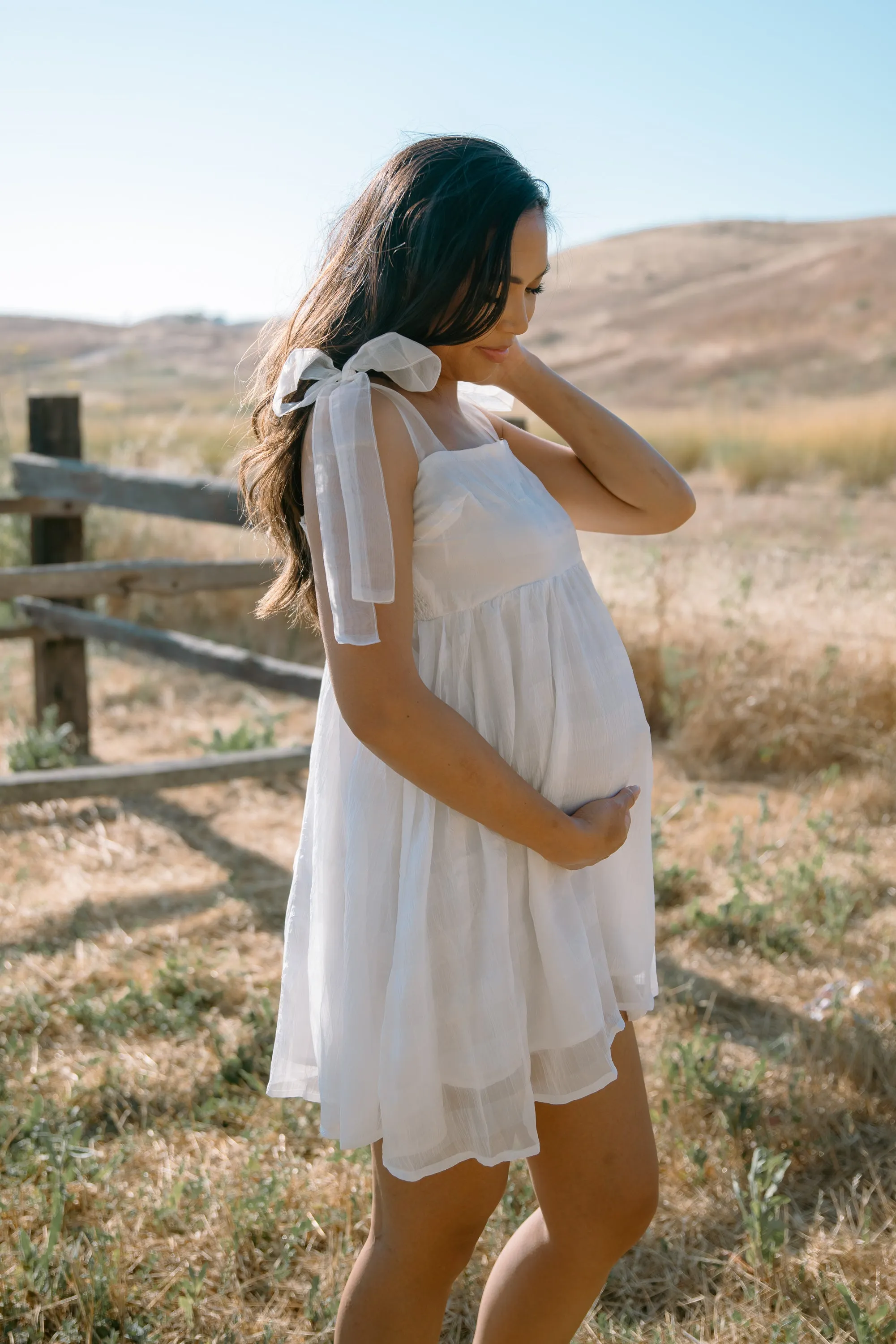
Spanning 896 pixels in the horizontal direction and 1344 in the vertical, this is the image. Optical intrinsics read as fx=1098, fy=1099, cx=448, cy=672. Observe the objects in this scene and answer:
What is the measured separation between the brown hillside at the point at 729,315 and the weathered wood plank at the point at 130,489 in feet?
69.7

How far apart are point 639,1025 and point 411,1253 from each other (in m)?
1.71

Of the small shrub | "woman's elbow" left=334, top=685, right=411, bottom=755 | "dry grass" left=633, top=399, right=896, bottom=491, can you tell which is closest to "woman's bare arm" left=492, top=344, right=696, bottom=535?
"woman's elbow" left=334, top=685, right=411, bottom=755

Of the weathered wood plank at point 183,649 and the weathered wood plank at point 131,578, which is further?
the weathered wood plank at point 183,649

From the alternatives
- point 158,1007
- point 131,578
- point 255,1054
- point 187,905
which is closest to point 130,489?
point 131,578

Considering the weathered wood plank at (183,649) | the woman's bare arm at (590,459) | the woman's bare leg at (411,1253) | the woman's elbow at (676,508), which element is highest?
the woman's bare arm at (590,459)

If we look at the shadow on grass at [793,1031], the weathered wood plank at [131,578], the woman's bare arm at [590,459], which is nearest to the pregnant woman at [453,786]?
the woman's bare arm at [590,459]

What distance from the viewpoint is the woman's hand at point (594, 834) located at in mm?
1292

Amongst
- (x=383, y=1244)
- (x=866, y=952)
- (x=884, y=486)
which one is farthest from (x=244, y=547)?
(x=884, y=486)

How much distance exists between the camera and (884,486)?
12.8 metres

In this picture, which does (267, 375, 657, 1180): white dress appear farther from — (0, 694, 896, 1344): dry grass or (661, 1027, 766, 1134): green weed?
(661, 1027, 766, 1134): green weed

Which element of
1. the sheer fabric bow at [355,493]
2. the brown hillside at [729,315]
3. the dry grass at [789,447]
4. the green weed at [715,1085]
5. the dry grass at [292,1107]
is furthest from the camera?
the brown hillside at [729,315]

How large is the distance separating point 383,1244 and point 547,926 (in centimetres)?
44

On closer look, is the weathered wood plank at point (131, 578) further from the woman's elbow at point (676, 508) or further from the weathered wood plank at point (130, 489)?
the woman's elbow at point (676, 508)

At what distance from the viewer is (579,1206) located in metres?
1.35
